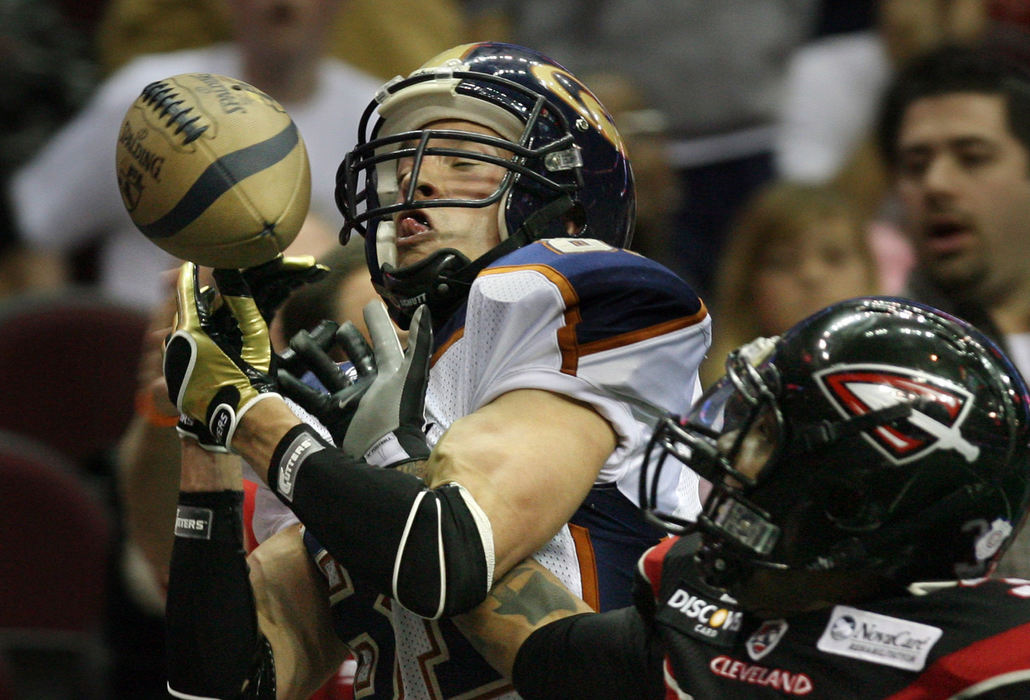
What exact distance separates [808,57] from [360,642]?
154 inches

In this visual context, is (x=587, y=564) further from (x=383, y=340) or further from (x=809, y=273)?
(x=809, y=273)

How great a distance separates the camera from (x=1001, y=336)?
3.63 m

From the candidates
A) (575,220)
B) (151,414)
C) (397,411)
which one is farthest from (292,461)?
(151,414)

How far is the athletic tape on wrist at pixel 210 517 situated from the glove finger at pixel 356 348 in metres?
0.30

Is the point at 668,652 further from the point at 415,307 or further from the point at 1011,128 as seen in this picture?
the point at 1011,128

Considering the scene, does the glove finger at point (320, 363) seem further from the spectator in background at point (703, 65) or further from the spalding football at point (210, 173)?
the spectator in background at point (703, 65)

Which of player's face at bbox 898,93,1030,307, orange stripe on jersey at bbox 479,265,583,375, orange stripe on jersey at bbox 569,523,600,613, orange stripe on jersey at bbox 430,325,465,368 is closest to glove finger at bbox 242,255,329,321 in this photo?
orange stripe on jersey at bbox 430,325,465,368

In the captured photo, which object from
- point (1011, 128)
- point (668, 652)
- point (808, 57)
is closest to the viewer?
point (668, 652)

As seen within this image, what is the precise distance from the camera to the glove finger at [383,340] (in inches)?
104

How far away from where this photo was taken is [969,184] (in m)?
4.21

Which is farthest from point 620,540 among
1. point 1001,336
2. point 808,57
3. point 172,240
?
point 808,57

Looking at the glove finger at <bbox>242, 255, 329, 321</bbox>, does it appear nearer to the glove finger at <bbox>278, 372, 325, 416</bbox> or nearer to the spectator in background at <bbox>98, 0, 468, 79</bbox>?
the glove finger at <bbox>278, 372, 325, 416</bbox>

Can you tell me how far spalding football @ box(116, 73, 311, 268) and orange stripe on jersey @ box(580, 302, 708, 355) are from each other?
0.54 meters

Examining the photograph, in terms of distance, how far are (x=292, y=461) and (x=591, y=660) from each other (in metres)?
0.54
